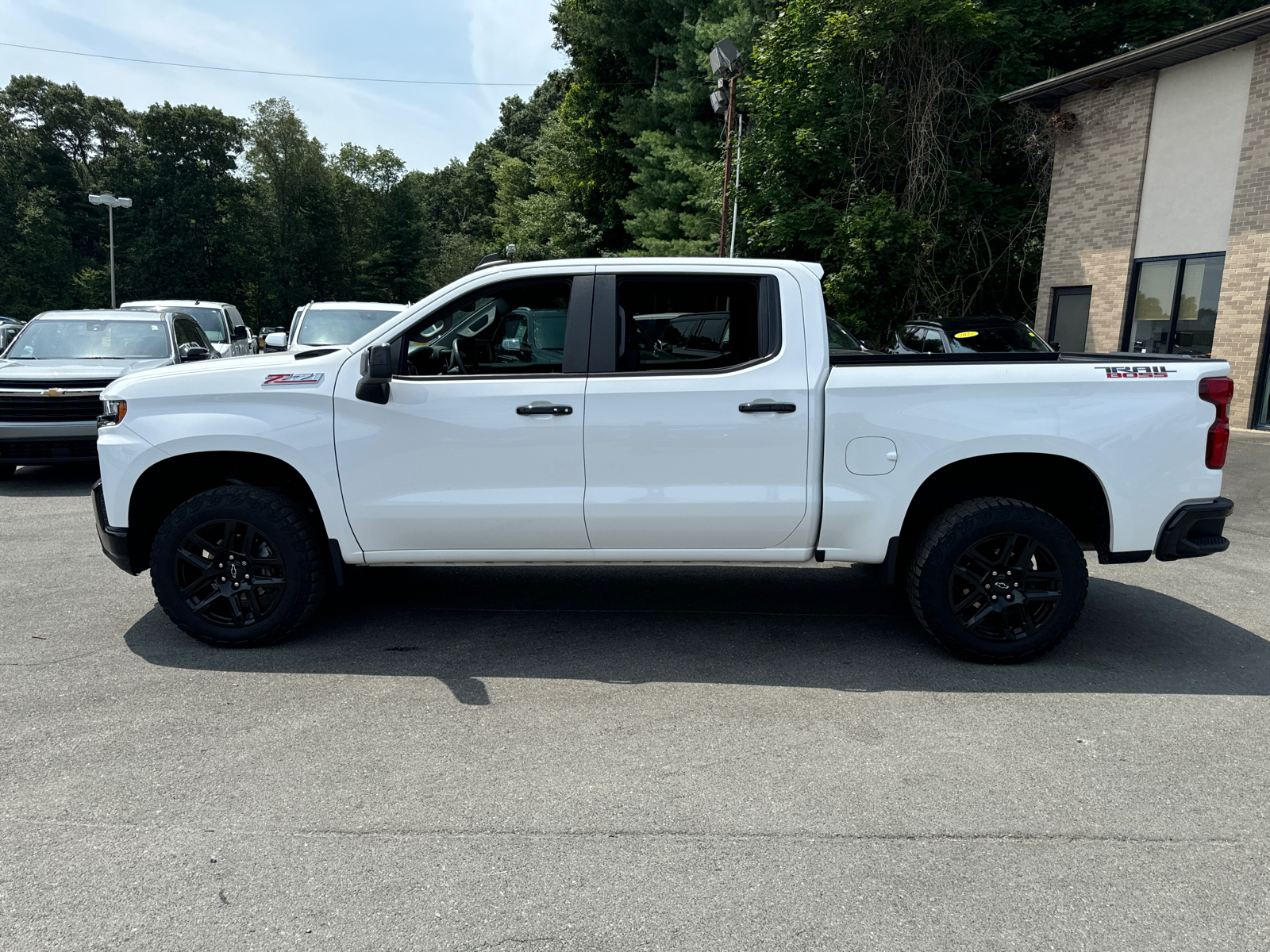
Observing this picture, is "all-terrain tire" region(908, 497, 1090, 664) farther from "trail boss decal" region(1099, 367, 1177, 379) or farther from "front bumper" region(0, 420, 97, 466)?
"front bumper" region(0, 420, 97, 466)

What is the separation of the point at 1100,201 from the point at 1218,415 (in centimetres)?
1561

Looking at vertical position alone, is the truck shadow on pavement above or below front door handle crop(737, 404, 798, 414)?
below

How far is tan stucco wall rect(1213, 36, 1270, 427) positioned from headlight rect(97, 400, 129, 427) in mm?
15793

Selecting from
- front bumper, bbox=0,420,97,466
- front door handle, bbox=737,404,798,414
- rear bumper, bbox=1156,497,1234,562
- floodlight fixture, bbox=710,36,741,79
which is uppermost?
floodlight fixture, bbox=710,36,741,79

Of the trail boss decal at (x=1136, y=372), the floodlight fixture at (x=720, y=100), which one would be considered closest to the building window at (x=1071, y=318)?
the floodlight fixture at (x=720, y=100)

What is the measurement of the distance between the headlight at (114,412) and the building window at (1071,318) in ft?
57.4

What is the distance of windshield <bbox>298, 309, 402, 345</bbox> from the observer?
13742 mm

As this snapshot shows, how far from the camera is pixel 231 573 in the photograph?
16.0 feet

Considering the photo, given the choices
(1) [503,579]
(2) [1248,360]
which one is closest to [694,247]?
(2) [1248,360]

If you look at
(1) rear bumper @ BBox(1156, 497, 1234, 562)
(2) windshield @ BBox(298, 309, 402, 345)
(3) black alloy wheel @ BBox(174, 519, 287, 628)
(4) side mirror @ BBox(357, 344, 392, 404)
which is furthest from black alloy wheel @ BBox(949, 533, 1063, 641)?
(2) windshield @ BBox(298, 309, 402, 345)

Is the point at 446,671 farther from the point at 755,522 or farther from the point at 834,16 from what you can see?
the point at 834,16

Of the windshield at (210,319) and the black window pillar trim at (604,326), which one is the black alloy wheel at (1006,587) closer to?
the black window pillar trim at (604,326)

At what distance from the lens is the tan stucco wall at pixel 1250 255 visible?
14.7 meters

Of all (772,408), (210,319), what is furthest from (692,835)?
(210,319)
